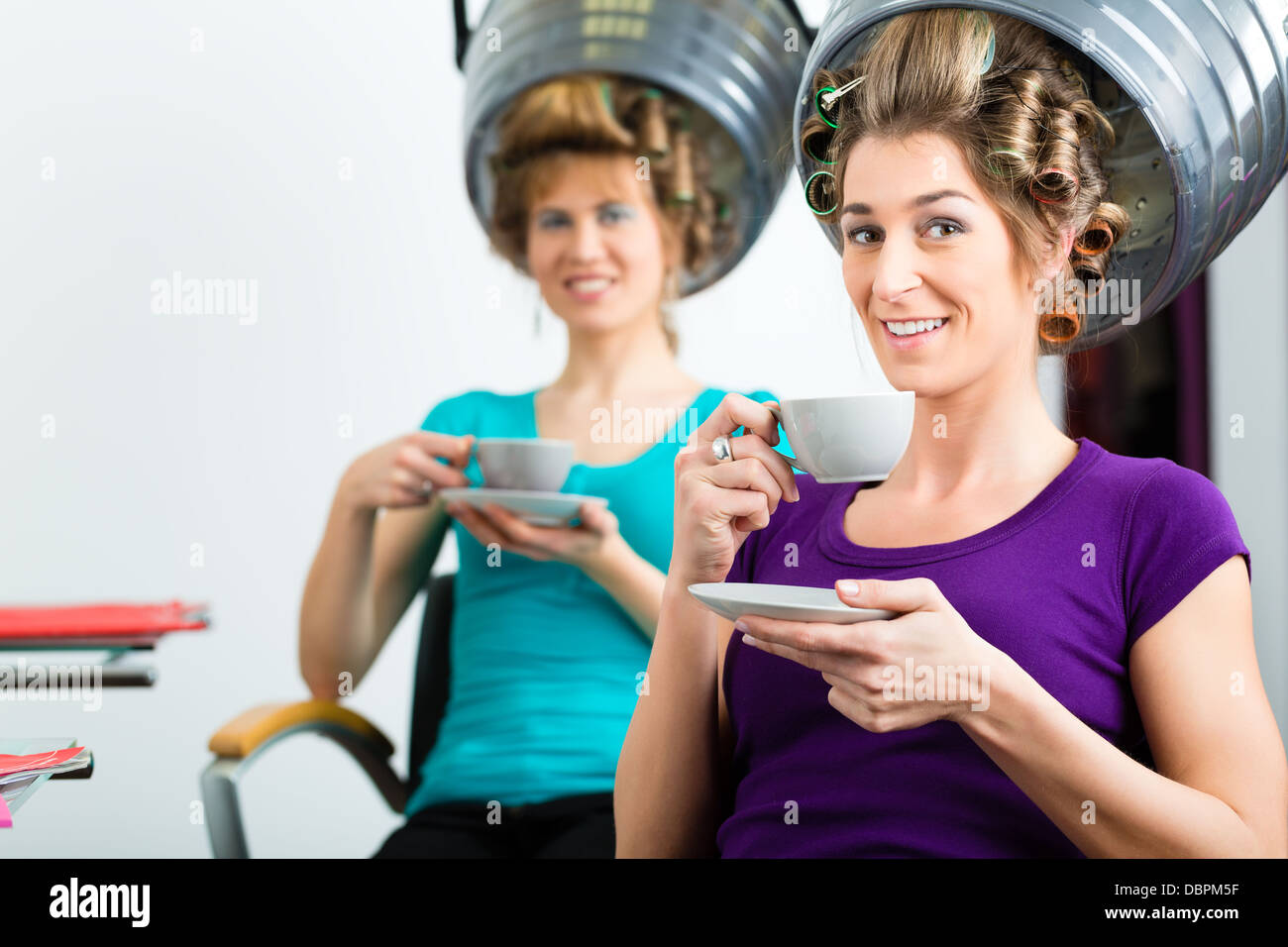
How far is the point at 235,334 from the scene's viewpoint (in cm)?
195

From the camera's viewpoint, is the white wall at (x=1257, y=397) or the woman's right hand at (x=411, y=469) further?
the white wall at (x=1257, y=397)

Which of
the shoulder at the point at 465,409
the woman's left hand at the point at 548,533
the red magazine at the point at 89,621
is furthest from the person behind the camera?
the shoulder at the point at 465,409

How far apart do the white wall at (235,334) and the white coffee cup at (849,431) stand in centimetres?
103

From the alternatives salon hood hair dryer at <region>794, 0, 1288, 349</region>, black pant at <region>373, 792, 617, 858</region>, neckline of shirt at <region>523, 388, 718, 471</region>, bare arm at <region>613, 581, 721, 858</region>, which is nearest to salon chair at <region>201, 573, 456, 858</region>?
black pant at <region>373, 792, 617, 858</region>

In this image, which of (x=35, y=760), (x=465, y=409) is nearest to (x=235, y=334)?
(x=465, y=409)

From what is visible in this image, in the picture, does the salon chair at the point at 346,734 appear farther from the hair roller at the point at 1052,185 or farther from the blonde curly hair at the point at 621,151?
the hair roller at the point at 1052,185

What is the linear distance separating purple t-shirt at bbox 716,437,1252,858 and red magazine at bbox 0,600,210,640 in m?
0.61

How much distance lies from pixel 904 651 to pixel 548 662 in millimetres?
738

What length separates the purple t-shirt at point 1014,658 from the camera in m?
0.70

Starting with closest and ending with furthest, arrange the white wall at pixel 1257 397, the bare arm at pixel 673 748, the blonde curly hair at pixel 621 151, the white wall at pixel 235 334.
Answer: the bare arm at pixel 673 748
the blonde curly hair at pixel 621 151
the white wall at pixel 235 334
the white wall at pixel 1257 397

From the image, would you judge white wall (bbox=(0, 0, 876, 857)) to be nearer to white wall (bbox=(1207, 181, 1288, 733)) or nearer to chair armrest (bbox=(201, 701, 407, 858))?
chair armrest (bbox=(201, 701, 407, 858))

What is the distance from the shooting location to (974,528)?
0.79 m

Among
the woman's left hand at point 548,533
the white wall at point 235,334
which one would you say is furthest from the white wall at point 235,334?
the woman's left hand at point 548,533
